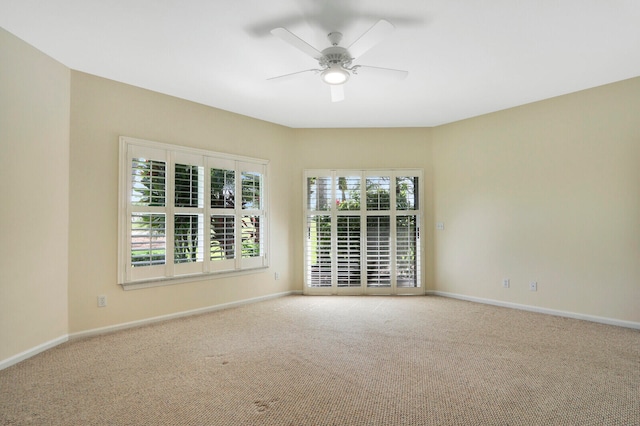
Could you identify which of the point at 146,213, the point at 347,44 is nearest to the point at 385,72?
the point at 347,44

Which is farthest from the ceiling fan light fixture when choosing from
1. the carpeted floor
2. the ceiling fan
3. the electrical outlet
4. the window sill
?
the electrical outlet

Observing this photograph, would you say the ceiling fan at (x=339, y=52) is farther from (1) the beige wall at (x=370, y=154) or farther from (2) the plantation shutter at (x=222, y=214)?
(1) the beige wall at (x=370, y=154)

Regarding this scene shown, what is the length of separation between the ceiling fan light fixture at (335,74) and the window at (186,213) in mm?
2115

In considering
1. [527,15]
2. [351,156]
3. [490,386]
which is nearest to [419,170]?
[351,156]

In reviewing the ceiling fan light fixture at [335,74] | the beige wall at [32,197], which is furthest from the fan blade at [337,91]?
the beige wall at [32,197]

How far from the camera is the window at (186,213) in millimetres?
3879

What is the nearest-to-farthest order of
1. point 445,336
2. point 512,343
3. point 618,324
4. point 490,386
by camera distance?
point 490,386 < point 512,343 < point 445,336 < point 618,324

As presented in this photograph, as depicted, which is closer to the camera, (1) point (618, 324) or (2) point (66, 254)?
(2) point (66, 254)

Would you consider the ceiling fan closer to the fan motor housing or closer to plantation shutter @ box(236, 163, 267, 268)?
the fan motor housing

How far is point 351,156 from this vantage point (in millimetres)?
5676

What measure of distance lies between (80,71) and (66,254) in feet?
6.09

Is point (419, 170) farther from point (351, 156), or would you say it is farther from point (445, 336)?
point (445, 336)

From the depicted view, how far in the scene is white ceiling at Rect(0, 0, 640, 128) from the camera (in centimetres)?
255

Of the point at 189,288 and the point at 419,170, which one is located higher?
the point at 419,170
